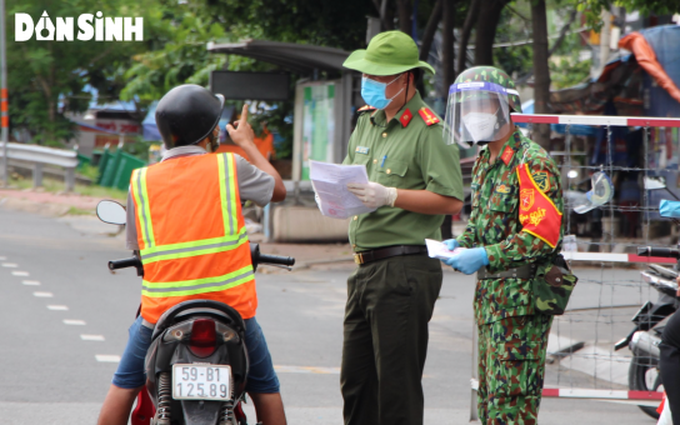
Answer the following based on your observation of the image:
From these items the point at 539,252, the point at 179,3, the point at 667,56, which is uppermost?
the point at 179,3

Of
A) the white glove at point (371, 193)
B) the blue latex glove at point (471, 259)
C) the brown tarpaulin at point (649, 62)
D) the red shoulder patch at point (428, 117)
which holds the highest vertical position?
the brown tarpaulin at point (649, 62)

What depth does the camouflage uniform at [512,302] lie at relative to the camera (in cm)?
326

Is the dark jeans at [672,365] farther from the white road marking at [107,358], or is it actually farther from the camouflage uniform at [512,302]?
the white road marking at [107,358]

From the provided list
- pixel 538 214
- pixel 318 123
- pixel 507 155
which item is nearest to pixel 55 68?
pixel 318 123

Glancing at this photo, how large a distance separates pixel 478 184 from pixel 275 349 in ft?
13.1

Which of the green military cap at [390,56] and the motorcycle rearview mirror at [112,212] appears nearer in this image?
the motorcycle rearview mirror at [112,212]

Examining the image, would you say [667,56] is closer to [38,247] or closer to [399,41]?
[38,247]

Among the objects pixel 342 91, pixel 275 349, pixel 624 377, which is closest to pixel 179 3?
pixel 342 91

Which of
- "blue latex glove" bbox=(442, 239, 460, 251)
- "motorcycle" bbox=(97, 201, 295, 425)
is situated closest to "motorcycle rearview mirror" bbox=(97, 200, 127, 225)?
"motorcycle" bbox=(97, 201, 295, 425)

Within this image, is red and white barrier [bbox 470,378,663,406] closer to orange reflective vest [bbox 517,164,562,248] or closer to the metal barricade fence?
the metal barricade fence

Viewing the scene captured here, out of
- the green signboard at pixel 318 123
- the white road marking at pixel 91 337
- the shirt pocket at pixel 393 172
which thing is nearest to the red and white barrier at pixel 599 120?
the shirt pocket at pixel 393 172

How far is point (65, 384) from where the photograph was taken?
575 cm

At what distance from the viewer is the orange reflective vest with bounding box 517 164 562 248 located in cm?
321

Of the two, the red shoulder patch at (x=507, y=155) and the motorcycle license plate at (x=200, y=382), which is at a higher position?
the red shoulder patch at (x=507, y=155)
